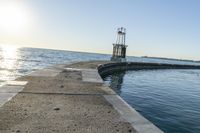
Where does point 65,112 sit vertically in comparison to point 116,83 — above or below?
above

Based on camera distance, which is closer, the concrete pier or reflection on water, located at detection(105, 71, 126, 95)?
the concrete pier

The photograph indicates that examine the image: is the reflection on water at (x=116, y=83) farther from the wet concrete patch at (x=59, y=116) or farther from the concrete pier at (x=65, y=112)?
the wet concrete patch at (x=59, y=116)

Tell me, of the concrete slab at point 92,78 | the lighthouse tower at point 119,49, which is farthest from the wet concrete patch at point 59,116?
the lighthouse tower at point 119,49

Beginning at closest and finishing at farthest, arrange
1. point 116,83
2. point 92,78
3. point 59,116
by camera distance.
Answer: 1. point 59,116
2. point 92,78
3. point 116,83

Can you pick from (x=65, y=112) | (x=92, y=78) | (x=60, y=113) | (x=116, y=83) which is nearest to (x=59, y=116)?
(x=60, y=113)

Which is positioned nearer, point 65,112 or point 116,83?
point 65,112

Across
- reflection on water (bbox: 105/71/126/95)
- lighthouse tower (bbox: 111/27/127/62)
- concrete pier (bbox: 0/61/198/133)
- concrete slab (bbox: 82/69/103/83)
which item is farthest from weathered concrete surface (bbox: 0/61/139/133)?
lighthouse tower (bbox: 111/27/127/62)

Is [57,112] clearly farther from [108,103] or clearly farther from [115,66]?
[115,66]

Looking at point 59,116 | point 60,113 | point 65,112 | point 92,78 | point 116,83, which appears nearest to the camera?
point 59,116

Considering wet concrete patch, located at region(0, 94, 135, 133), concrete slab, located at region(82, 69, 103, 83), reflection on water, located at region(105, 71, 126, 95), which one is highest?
concrete slab, located at region(82, 69, 103, 83)

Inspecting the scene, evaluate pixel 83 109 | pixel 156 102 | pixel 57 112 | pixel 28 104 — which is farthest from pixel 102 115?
pixel 156 102

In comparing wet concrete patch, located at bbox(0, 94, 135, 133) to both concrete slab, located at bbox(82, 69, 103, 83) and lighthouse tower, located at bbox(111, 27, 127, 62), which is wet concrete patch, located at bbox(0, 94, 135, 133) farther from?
lighthouse tower, located at bbox(111, 27, 127, 62)

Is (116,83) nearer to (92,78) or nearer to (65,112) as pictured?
(92,78)

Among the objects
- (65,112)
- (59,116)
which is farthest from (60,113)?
(59,116)
